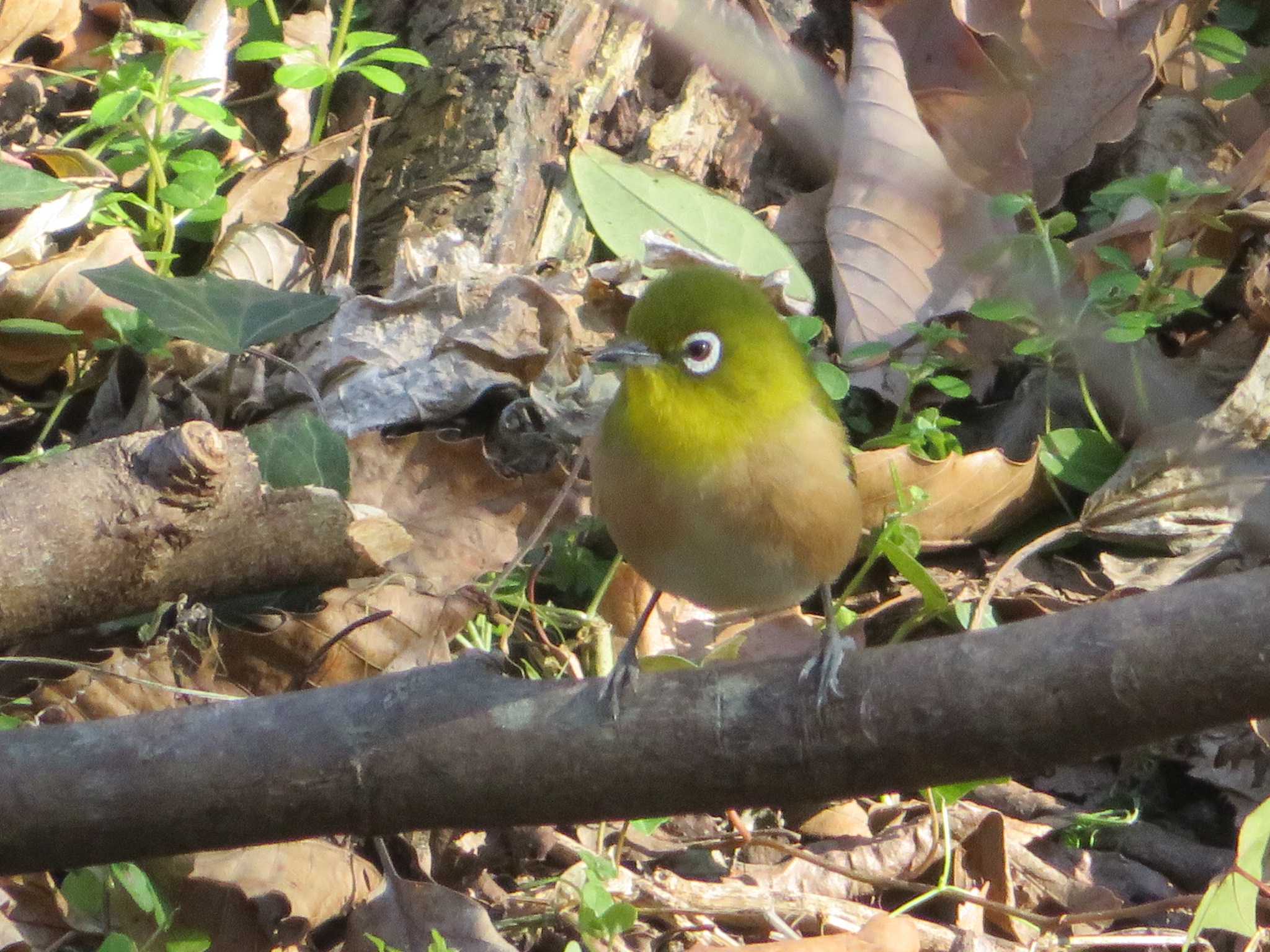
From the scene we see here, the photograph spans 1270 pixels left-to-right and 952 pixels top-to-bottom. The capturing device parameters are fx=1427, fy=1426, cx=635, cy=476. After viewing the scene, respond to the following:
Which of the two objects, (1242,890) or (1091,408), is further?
(1091,408)

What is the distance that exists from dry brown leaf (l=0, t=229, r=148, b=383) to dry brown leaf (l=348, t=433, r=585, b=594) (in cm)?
114

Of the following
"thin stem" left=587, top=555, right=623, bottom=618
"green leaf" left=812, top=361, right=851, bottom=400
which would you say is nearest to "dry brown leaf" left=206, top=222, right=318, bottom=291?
"thin stem" left=587, top=555, right=623, bottom=618

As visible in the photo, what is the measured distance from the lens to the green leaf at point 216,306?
4.29 m

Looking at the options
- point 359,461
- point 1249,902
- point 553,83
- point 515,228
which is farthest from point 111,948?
point 553,83

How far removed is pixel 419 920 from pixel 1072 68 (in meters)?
4.05

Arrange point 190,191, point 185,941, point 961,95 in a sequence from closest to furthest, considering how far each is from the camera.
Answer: point 185,941, point 190,191, point 961,95

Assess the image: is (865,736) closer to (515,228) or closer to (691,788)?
(691,788)

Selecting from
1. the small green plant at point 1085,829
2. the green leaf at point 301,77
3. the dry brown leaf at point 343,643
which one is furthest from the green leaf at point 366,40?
the small green plant at point 1085,829

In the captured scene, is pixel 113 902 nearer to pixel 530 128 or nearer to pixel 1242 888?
pixel 1242 888

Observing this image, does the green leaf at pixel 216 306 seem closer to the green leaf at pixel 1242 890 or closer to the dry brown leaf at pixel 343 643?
the dry brown leaf at pixel 343 643

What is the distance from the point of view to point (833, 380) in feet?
15.2

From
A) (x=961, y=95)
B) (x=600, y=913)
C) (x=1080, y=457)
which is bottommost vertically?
(x=600, y=913)

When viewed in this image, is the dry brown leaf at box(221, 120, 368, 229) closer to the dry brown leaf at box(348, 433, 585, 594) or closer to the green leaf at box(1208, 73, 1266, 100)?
the dry brown leaf at box(348, 433, 585, 594)

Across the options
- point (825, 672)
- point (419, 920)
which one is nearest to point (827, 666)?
point (825, 672)
